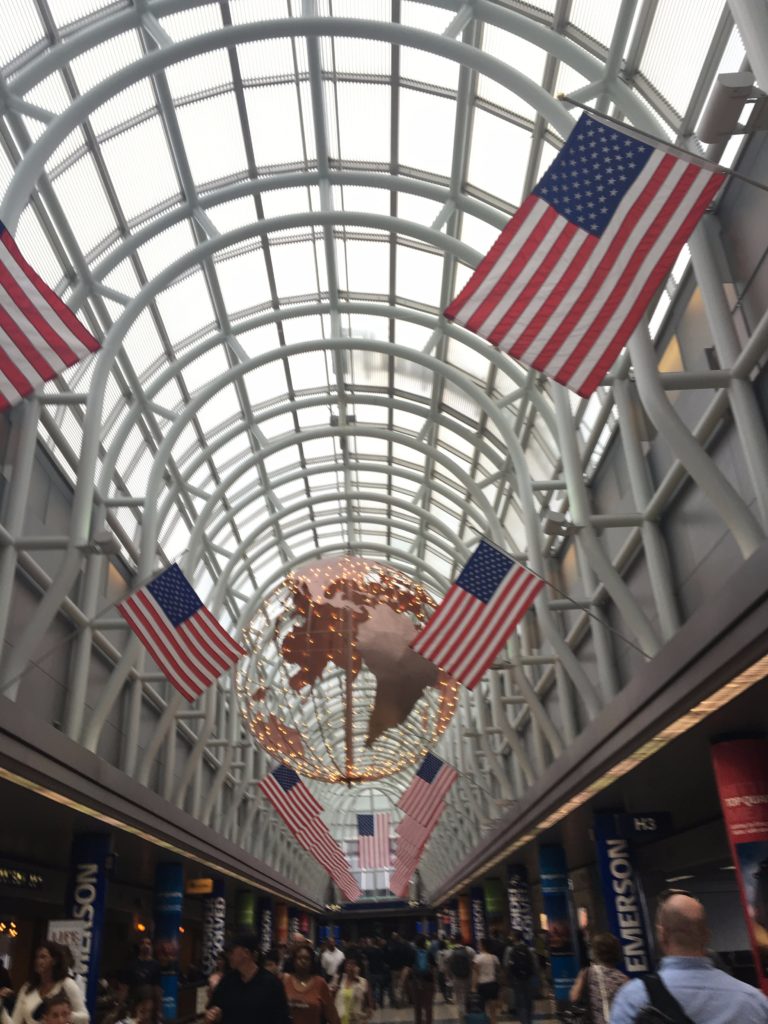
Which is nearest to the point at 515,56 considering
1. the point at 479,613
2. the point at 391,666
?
the point at 479,613

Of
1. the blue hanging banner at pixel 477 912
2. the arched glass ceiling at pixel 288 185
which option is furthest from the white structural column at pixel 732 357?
the blue hanging banner at pixel 477 912

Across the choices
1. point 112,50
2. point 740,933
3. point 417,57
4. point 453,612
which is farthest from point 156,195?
point 740,933

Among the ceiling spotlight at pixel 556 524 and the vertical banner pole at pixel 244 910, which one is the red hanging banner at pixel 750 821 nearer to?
the ceiling spotlight at pixel 556 524

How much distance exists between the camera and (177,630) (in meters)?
13.6

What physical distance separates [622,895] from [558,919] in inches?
256

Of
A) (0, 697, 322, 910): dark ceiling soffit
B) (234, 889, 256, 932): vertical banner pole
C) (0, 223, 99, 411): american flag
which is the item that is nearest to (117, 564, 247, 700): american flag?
(0, 697, 322, 910): dark ceiling soffit

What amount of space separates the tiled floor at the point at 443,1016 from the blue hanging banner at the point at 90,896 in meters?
8.73

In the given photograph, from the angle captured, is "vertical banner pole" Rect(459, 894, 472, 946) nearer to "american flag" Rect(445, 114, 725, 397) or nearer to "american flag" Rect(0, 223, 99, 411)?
"american flag" Rect(0, 223, 99, 411)

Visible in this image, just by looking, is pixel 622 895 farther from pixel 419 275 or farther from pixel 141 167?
pixel 141 167

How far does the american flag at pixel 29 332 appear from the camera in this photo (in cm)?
749

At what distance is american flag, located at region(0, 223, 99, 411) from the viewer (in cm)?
749

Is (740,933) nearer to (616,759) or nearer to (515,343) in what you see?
(616,759)

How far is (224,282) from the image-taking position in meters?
21.0

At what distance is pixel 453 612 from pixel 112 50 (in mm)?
10843
